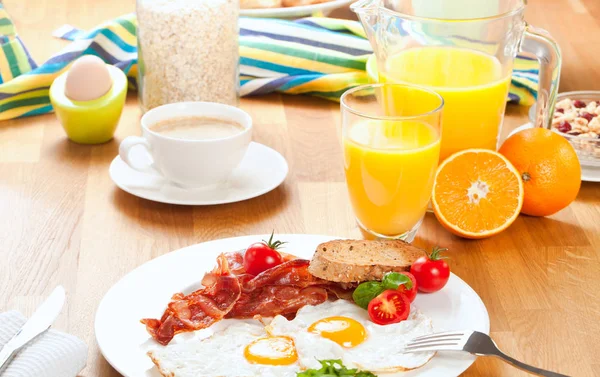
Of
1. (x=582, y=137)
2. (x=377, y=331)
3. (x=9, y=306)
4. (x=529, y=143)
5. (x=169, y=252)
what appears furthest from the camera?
(x=582, y=137)

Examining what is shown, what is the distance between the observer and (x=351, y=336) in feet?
4.20

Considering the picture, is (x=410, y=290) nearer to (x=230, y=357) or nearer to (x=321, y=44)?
(x=230, y=357)

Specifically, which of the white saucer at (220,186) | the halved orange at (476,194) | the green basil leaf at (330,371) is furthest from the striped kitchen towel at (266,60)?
the green basil leaf at (330,371)

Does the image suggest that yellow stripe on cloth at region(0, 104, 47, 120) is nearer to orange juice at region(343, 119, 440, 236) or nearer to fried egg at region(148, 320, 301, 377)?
orange juice at region(343, 119, 440, 236)

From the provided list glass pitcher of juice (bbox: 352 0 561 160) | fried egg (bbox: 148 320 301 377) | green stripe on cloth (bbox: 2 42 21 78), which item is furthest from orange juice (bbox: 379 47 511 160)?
green stripe on cloth (bbox: 2 42 21 78)

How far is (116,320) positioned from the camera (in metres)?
1.33

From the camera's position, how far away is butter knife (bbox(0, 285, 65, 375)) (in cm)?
119

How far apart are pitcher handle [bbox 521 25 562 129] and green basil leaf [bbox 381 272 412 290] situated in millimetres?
656

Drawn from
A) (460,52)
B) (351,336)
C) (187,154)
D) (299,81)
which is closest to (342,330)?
(351,336)

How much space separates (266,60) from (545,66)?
794 millimetres

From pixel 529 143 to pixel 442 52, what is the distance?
0.79 feet

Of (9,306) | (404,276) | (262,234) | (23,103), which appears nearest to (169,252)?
(262,234)

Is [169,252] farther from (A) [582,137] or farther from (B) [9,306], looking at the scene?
(A) [582,137]

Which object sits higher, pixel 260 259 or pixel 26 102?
pixel 260 259
